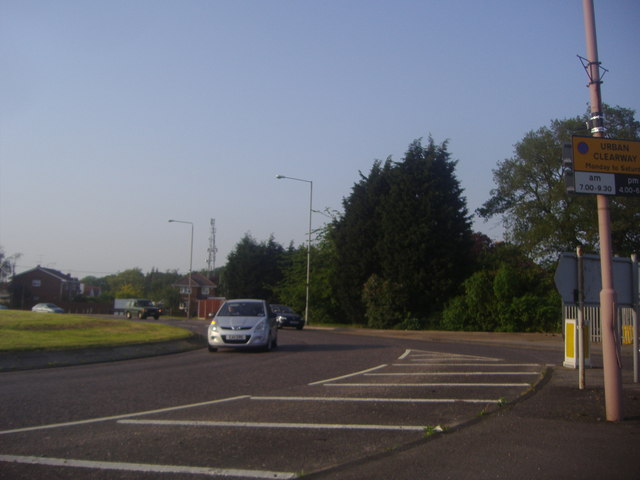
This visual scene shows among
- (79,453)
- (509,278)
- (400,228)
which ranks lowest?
(79,453)

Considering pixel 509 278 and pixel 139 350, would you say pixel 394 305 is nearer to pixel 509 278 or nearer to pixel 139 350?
pixel 509 278

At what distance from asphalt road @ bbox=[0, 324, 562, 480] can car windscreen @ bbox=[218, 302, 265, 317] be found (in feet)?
12.7

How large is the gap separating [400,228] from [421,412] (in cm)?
2863

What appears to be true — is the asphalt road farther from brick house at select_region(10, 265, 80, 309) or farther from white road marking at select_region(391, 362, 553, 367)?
brick house at select_region(10, 265, 80, 309)

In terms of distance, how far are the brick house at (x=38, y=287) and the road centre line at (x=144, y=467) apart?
9064 cm

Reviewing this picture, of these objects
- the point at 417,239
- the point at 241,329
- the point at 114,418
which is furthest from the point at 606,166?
the point at 417,239

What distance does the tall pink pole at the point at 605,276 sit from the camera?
6969 millimetres

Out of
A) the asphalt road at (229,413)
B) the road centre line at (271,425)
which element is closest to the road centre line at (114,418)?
the asphalt road at (229,413)

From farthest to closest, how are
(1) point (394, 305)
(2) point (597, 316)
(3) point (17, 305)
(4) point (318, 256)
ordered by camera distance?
(3) point (17, 305), (4) point (318, 256), (1) point (394, 305), (2) point (597, 316)

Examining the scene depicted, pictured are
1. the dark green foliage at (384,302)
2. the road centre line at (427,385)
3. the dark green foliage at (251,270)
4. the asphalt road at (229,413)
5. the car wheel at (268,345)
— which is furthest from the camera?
the dark green foliage at (251,270)

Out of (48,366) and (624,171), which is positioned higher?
(624,171)

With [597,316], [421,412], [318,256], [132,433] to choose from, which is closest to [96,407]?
[132,433]

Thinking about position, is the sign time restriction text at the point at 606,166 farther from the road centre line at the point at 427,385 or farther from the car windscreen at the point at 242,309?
the car windscreen at the point at 242,309

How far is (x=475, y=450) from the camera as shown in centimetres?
559
